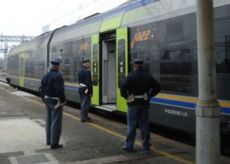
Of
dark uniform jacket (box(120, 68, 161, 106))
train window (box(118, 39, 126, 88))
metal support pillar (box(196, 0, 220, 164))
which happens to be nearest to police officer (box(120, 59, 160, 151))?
dark uniform jacket (box(120, 68, 161, 106))

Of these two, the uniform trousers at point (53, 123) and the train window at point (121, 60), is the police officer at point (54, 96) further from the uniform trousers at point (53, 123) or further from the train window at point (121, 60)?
the train window at point (121, 60)

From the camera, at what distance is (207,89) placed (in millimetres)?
5707

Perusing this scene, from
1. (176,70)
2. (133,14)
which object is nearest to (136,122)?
(176,70)

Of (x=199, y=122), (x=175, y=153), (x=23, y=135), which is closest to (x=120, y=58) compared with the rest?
(x=23, y=135)

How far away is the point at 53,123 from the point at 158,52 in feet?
9.59

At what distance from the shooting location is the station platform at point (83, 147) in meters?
7.86

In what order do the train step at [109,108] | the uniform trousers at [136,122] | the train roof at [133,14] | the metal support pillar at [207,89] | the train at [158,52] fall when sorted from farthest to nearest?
the train step at [109,108] → the train roof at [133,14] → the uniform trousers at [136,122] → the train at [158,52] → the metal support pillar at [207,89]

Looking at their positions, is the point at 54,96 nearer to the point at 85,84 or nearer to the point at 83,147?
the point at 83,147

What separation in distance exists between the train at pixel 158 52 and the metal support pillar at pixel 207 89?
2.20 metres

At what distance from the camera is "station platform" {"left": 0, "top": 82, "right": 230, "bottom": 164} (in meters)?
7.86

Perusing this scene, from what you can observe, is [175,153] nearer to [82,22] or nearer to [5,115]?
[5,115]

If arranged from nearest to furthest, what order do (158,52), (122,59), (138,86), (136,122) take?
(138,86)
(136,122)
(158,52)
(122,59)

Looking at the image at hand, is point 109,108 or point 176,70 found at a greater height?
point 176,70

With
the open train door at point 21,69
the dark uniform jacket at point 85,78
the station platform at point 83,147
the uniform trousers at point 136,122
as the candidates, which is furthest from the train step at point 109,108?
the open train door at point 21,69
